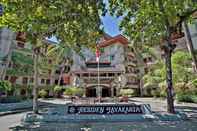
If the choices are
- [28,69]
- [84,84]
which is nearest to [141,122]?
[28,69]

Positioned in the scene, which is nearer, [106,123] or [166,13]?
[106,123]

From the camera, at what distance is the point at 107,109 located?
16172 millimetres

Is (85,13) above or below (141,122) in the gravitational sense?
above

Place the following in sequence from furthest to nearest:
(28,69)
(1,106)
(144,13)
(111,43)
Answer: (111,43) < (28,69) < (1,106) < (144,13)

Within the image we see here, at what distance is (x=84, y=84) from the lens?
54969mm

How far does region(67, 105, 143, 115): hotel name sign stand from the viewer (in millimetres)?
16000

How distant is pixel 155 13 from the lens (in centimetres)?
1650

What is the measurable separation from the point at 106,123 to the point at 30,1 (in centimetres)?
795

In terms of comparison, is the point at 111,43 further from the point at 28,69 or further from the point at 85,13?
the point at 85,13

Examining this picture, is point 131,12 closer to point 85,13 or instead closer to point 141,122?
point 85,13

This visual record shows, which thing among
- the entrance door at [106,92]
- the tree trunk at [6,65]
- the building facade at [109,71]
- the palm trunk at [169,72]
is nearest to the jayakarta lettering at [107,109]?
the palm trunk at [169,72]

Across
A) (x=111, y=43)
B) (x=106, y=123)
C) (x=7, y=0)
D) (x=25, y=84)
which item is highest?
(x=111, y=43)

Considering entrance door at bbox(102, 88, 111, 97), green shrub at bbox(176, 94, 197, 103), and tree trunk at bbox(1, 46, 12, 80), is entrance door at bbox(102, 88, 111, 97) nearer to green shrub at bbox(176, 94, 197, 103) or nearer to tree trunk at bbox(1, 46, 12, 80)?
tree trunk at bbox(1, 46, 12, 80)

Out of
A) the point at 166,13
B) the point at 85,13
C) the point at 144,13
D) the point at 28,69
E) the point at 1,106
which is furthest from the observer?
the point at 28,69
